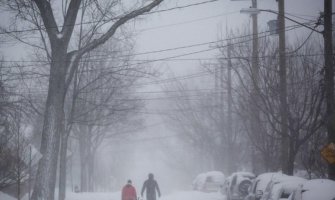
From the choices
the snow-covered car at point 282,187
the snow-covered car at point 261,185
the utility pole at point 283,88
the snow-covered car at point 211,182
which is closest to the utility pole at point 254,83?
the utility pole at point 283,88

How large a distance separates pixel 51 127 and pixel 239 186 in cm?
1128

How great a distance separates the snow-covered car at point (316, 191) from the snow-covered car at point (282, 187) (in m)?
1.43

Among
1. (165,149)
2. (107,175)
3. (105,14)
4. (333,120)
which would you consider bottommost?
(107,175)

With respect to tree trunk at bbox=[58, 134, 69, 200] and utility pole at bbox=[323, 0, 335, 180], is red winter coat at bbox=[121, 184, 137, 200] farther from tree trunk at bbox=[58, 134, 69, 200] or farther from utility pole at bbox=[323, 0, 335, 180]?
tree trunk at bbox=[58, 134, 69, 200]

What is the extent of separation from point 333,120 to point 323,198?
423 cm

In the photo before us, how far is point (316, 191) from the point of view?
11141 mm

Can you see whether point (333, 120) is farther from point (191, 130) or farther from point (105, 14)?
point (191, 130)

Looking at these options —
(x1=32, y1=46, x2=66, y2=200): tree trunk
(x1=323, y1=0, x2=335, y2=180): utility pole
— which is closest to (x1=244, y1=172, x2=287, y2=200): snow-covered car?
(x1=323, y1=0, x2=335, y2=180): utility pole

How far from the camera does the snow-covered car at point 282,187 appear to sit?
45.0 feet

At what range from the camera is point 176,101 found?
1715 inches

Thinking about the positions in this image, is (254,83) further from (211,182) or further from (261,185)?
(211,182)

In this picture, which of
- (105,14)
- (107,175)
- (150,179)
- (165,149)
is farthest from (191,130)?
(107,175)

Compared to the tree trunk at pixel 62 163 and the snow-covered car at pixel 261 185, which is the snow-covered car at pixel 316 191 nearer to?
the snow-covered car at pixel 261 185

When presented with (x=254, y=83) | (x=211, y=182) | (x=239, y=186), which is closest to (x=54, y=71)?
(x=254, y=83)
